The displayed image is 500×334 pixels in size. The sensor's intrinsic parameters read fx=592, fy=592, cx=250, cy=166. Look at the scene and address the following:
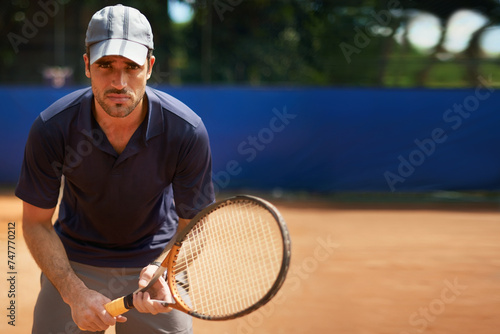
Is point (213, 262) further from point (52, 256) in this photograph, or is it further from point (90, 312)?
point (52, 256)

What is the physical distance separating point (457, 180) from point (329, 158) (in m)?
2.22

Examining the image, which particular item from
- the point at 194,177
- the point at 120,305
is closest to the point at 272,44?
the point at 194,177

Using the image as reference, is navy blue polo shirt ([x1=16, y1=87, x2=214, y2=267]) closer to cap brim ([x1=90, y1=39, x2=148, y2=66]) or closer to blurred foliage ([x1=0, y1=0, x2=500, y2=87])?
cap brim ([x1=90, y1=39, x2=148, y2=66])

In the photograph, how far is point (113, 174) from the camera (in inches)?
91.3

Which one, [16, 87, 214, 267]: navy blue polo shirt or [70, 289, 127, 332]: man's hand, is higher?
[16, 87, 214, 267]: navy blue polo shirt

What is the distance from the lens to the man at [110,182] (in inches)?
87.0

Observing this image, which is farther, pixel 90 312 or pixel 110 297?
pixel 110 297

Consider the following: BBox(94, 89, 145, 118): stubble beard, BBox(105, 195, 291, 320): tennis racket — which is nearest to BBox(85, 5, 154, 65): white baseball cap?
BBox(94, 89, 145, 118): stubble beard

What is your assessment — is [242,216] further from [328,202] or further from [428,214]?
[328,202]

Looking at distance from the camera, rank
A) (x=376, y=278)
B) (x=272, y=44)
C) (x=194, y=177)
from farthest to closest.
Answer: (x=272, y=44)
(x=376, y=278)
(x=194, y=177)

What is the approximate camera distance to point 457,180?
1015cm

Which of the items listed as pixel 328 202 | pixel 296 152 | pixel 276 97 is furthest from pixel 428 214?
pixel 276 97

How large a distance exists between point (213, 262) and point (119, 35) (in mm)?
985

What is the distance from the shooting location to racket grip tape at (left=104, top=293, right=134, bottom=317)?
2189mm
